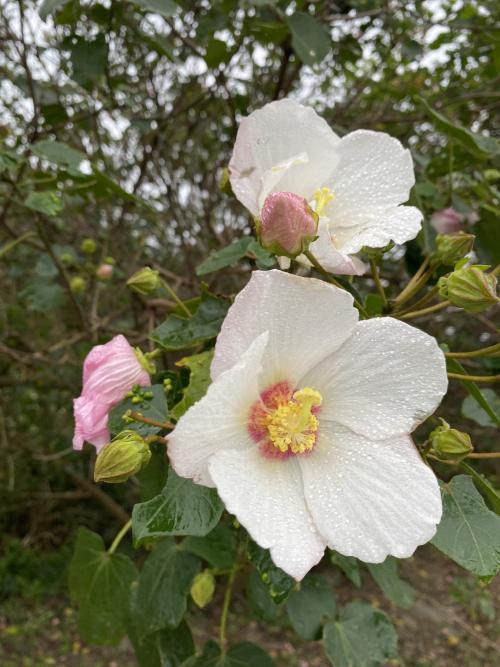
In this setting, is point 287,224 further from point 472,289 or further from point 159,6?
point 159,6

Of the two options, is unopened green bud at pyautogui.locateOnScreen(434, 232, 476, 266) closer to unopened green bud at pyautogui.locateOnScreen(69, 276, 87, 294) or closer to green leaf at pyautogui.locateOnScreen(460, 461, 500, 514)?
green leaf at pyautogui.locateOnScreen(460, 461, 500, 514)

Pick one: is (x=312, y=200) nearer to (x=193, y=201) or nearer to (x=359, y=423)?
(x=359, y=423)

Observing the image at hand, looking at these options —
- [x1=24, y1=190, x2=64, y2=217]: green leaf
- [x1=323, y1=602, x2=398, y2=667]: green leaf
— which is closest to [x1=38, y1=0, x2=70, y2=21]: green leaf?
[x1=24, y1=190, x2=64, y2=217]: green leaf

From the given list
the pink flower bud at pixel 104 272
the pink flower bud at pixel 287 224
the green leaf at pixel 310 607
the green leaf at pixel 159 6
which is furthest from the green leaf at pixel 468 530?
the pink flower bud at pixel 104 272

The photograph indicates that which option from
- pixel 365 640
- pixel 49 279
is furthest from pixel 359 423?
pixel 49 279

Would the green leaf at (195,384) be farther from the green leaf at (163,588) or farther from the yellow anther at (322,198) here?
the green leaf at (163,588)
